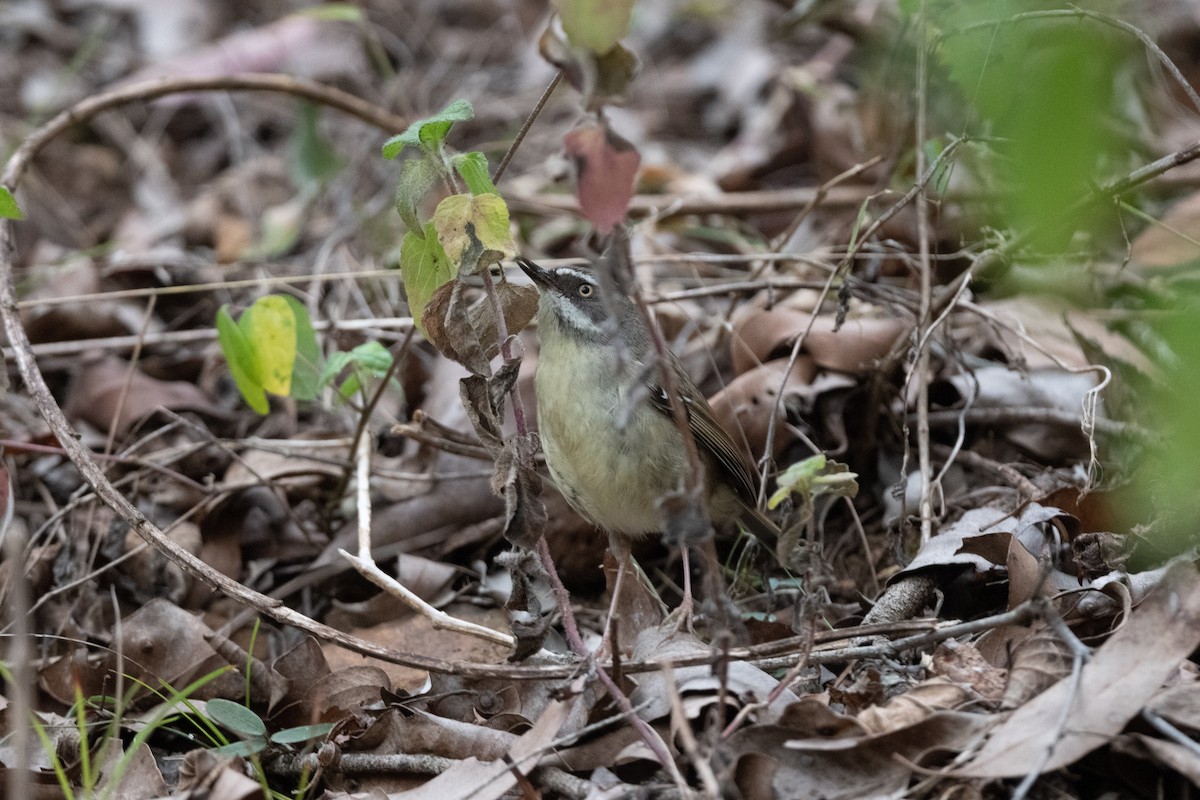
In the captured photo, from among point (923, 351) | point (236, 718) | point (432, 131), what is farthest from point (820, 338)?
point (236, 718)

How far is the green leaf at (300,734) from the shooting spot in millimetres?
3422

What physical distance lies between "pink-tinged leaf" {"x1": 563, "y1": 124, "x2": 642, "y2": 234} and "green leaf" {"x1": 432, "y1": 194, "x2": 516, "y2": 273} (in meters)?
0.64

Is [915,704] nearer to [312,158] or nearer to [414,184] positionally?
[414,184]

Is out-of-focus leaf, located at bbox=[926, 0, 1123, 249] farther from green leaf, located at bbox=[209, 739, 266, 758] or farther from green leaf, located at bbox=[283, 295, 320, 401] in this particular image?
green leaf, located at bbox=[283, 295, 320, 401]

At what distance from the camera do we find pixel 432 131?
10.2 ft

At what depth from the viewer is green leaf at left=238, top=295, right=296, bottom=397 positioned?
4113mm

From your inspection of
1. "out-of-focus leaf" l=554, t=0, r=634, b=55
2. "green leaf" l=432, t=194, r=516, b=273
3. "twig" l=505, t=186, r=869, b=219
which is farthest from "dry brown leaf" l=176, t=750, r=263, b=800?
"twig" l=505, t=186, r=869, b=219

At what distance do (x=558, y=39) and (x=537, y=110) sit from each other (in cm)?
95

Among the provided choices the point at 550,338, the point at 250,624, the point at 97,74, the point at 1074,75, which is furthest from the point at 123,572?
the point at 97,74

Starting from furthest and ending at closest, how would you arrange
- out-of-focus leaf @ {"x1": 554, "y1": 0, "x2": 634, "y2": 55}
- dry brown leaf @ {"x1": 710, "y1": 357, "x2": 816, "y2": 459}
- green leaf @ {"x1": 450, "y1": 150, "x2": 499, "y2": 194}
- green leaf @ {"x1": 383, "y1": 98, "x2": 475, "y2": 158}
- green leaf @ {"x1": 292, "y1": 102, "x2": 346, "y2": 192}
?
1. green leaf @ {"x1": 292, "y1": 102, "x2": 346, "y2": 192}
2. dry brown leaf @ {"x1": 710, "y1": 357, "x2": 816, "y2": 459}
3. green leaf @ {"x1": 450, "y1": 150, "x2": 499, "y2": 194}
4. green leaf @ {"x1": 383, "y1": 98, "x2": 475, "y2": 158}
5. out-of-focus leaf @ {"x1": 554, "y1": 0, "x2": 634, "y2": 55}

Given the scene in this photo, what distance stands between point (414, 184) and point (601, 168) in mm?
1038

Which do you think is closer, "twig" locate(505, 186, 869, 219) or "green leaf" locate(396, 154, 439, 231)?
"green leaf" locate(396, 154, 439, 231)

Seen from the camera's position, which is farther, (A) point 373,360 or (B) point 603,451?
(B) point 603,451

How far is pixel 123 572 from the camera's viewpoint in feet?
15.5
